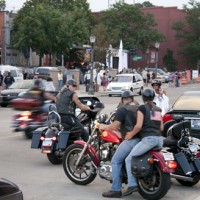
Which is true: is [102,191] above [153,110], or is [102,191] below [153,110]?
below

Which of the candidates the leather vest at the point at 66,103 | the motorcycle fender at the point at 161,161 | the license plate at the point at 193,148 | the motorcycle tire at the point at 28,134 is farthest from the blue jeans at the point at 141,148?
the motorcycle tire at the point at 28,134

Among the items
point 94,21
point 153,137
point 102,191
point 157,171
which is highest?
point 94,21

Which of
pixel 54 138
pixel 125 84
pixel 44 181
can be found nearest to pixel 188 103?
pixel 54 138

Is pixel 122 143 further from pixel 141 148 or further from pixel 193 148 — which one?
pixel 193 148

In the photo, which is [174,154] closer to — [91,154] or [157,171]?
[157,171]

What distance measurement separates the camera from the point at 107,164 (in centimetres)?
797

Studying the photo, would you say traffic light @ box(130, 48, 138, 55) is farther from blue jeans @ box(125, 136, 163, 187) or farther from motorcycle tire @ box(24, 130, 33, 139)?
blue jeans @ box(125, 136, 163, 187)

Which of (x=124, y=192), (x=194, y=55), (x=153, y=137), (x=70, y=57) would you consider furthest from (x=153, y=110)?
(x=194, y=55)

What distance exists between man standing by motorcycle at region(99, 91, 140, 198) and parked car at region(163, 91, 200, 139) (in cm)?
500

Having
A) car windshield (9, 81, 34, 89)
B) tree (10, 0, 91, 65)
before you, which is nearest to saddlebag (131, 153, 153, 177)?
car windshield (9, 81, 34, 89)

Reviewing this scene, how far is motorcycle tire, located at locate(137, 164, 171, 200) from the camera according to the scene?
719 centimetres

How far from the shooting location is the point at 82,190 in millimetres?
8188

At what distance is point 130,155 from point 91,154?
958 mm

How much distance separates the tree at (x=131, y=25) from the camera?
73.6 meters
